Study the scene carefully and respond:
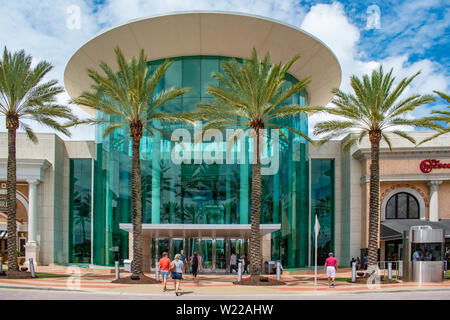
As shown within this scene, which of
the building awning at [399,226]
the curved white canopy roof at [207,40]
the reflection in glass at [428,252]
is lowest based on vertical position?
the reflection in glass at [428,252]

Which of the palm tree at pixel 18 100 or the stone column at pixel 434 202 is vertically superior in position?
the palm tree at pixel 18 100

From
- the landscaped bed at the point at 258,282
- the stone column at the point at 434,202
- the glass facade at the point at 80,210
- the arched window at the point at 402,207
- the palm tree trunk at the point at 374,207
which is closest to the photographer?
the landscaped bed at the point at 258,282

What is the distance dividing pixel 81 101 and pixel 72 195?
57.5 feet

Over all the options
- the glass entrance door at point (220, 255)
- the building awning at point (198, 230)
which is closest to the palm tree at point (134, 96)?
the building awning at point (198, 230)

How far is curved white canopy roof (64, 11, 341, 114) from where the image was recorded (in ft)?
109

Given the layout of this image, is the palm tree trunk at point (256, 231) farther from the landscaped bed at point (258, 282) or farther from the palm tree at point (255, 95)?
the landscaped bed at point (258, 282)

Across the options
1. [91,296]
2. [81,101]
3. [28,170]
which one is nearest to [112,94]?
[81,101]

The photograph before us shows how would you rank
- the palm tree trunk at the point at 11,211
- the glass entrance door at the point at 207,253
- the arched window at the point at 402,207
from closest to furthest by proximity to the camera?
the palm tree trunk at the point at 11,211, the glass entrance door at the point at 207,253, the arched window at the point at 402,207

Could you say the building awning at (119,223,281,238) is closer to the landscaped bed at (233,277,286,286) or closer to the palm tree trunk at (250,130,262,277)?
the palm tree trunk at (250,130,262,277)

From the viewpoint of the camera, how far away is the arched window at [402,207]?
35.6 m

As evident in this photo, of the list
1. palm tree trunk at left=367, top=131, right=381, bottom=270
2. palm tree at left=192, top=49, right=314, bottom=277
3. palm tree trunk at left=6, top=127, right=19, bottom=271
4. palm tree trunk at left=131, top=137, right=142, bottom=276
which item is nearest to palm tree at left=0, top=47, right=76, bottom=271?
palm tree trunk at left=6, top=127, right=19, bottom=271

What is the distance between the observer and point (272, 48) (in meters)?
35.5

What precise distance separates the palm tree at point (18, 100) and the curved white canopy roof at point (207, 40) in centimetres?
873
